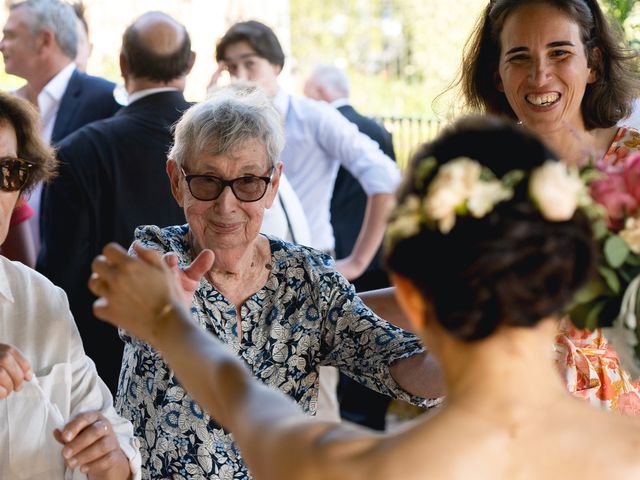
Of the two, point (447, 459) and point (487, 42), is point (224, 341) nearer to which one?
point (447, 459)

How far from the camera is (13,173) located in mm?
2523

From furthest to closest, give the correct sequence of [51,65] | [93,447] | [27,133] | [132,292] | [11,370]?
[51,65]
[27,133]
[93,447]
[11,370]
[132,292]

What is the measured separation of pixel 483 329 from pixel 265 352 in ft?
4.09

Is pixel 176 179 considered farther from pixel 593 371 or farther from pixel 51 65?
pixel 51 65

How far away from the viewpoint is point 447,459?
135cm

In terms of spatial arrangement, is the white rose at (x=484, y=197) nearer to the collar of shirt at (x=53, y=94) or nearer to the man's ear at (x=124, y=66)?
the man's ear at (x=124, y=66)

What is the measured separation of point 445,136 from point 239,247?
1.23 metres

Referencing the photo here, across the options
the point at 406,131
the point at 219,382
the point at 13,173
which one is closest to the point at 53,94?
the point at 13,173

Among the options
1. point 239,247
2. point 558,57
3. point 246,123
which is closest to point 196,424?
point 239,247

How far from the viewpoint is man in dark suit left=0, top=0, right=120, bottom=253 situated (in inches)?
204

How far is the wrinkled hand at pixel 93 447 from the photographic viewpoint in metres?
2.23

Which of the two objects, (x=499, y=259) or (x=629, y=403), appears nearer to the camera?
(x=499, y=259)

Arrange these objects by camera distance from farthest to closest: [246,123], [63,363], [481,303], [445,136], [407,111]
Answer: [407,111]
[246,123]
[63,363]
[445,136]
[481,303]

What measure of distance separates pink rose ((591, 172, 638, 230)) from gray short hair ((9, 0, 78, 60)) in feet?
14.3
